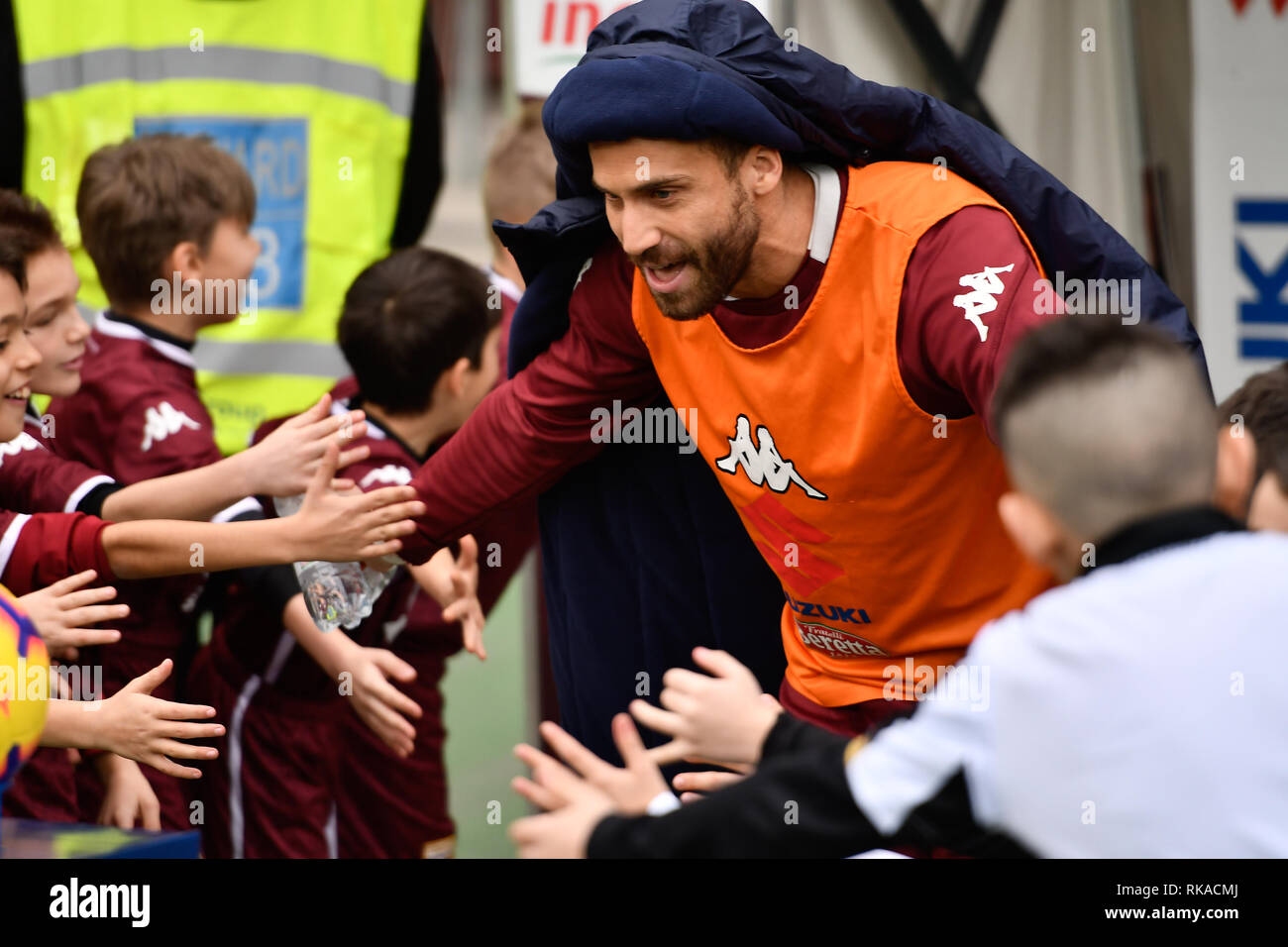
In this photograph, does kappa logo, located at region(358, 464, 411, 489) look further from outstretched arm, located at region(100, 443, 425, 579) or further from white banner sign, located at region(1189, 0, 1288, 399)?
white banner sign, located at region(1189, 0, 1288, 399)

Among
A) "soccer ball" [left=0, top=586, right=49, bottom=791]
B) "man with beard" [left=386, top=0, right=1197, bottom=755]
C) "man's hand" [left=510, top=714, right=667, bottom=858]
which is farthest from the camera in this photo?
"man with beard" [left=386, top=0, right=1197, bottom=755]

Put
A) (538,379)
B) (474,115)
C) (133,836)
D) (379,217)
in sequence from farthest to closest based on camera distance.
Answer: (474,115), (379,217), (538,379), (133,836)

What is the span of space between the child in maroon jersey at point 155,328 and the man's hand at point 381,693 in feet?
1.11

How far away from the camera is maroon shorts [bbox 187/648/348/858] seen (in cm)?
312

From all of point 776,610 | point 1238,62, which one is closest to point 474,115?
point 1238,62

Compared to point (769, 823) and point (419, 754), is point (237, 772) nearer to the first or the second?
point (419, 754)

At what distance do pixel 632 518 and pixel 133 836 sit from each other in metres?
1.21

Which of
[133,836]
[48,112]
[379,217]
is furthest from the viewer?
[379,217]

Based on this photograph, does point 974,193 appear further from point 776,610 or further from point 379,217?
point 379,217

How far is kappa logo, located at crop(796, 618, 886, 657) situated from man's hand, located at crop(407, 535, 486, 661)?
613 mm

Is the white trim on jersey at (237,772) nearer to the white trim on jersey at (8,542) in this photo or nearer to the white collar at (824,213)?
the white trim on jersey at (8,542)

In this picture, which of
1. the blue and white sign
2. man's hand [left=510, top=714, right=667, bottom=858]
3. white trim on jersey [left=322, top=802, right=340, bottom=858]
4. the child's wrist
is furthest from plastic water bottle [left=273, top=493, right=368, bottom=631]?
the blue and white sign

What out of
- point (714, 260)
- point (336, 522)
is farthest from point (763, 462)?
point (336, 522)

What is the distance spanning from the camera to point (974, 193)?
2.19 m
